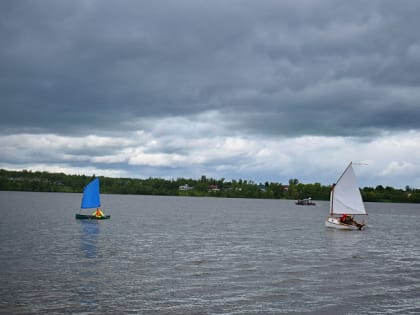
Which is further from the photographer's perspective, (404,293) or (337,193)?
(337,193)

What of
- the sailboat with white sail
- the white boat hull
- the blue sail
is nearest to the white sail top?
the sailboat with white sail

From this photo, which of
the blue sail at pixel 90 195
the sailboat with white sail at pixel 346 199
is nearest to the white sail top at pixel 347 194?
the sailboat with white sail at pixel 346 199

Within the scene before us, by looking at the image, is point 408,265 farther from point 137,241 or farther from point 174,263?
point 137,241

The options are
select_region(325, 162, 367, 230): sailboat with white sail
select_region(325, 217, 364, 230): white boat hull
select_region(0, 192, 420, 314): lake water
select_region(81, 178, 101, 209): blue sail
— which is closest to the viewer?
select_region(0, 192, 420, 314): lake water

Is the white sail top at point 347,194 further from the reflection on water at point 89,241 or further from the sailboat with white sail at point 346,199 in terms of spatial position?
the reflection on water at point 89,241

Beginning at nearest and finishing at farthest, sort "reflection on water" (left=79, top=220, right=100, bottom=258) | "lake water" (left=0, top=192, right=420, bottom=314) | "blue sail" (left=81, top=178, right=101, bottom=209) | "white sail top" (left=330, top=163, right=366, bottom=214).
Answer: "lake water" (left=0, top=192, right=420, bottom=314) → "reflection on water" (left=79, top=220, right=100, bottom=258) → "white sail top" (left=330, top=163, right=366, bottom=214) → "blue sail" (left=81, top=178, right=101, bottom=209)

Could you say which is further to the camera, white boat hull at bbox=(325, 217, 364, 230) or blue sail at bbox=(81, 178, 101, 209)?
blue sail at bbox=(81, 178, 101, 209)

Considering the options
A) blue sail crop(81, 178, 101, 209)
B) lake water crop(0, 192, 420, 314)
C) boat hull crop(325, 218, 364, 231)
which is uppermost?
blue sail crop(81, 178, 101, 209)

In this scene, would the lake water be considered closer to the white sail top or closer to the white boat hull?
the white sail top

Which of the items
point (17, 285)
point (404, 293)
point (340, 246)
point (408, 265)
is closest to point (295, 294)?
point (404, 293)

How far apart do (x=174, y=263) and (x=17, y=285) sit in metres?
15.3

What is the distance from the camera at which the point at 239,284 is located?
120 feet

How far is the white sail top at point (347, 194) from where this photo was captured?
91812 millimetres

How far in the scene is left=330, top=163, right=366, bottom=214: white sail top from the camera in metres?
91.8
